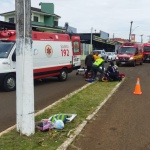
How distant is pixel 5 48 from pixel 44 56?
2.22 metres

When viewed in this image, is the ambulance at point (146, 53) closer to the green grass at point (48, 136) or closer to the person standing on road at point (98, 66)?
the person standing on road at point (98, 66)

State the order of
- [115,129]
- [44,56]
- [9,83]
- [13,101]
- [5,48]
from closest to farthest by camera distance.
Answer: [115,129] → [13,101] → [9,83] → [5,48] → [44,56]

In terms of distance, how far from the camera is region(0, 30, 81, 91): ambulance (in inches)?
484

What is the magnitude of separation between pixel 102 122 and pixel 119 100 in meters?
3.29

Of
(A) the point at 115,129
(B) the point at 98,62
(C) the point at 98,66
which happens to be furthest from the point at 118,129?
(B) the point at 98,62

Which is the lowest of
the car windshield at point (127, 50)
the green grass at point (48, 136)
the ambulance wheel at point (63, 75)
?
the green grass at point (48, 136)

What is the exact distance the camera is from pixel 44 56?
564 inches

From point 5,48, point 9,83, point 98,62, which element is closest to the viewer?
point 9,83

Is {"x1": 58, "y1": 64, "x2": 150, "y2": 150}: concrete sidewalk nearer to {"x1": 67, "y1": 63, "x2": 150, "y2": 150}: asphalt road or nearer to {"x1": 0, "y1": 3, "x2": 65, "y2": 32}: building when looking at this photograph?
{"x1": 67, "y1": 63, "x2": 150, "y2": 150}: asphalt road

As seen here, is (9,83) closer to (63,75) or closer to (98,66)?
(63,75)

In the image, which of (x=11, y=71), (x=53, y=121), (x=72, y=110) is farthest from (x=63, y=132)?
(x=11, y=71)

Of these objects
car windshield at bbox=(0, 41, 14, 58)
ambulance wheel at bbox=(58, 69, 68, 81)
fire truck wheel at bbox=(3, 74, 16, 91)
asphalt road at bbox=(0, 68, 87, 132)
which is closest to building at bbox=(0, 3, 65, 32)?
ambulance wheel at bbox=(58, 69, 68, 81)

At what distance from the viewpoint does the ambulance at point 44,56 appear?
40.4ft

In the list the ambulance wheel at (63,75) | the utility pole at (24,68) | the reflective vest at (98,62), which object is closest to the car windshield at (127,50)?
the reflective vest at (98,62)
